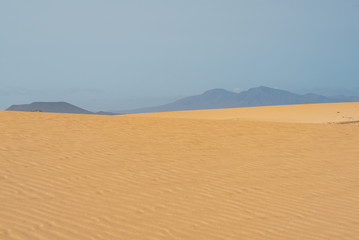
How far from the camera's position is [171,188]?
21.5 feet

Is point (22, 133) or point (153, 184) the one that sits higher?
point (22, 133)

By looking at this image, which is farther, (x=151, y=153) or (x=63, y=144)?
(x=63, y=144)

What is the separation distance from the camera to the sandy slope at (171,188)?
16.0 ft

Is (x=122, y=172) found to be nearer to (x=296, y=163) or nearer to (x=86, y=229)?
(x=86, y=229)

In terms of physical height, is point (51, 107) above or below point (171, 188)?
above

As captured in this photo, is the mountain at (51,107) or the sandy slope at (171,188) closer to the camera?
the sandy slope at (171,188)

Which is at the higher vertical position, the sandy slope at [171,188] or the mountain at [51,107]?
the mountain at [51,107]

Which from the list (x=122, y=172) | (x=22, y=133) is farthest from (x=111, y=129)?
(x=122, y=172)

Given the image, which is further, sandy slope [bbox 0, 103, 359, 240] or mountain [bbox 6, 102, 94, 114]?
mountain [bbox 6, 102, 94, 114]

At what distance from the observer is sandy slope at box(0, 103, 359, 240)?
4.87m

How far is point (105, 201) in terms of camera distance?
568cm

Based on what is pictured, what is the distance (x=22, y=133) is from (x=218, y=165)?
268 inches

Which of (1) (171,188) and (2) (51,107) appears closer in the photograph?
(1) (171,188)

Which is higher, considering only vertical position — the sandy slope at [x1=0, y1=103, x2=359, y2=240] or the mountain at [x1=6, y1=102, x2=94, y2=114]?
the mountain at [x1=6, y1=102, x2=94, y2=114]
